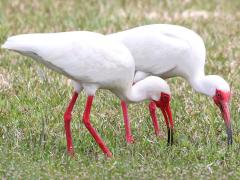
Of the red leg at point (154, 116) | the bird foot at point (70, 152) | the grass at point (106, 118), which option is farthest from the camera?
the red leg at point (154, 116)

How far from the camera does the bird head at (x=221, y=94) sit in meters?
7.00

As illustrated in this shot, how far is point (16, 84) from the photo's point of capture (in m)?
8.38

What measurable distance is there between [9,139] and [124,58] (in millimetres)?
1049

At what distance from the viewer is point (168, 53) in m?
7.39

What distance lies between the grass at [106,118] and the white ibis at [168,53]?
366mm

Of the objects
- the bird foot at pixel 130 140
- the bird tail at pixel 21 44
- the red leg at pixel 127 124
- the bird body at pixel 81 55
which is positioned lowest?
the bird foot at pixel 130 140

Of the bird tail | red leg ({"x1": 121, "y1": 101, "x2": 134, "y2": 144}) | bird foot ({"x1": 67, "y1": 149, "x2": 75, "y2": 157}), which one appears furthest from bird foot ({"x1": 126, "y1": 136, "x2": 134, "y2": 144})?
the bird tail

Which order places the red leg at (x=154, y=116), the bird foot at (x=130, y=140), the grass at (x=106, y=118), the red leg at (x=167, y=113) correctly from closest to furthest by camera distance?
1. the grass at (x=106, y=118)
2. the red leg at (x=167, y=113)
3. the bird foot at (x=130, y=140)
4. the red leg at (x=154, y=116)

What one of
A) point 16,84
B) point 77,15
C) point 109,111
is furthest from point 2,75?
point 77,15

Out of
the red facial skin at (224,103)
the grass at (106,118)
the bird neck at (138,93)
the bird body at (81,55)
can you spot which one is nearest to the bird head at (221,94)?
the red facial skin at (224,103)

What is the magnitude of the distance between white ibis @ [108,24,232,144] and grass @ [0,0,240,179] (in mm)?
366

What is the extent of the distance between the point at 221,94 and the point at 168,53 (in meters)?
0.59

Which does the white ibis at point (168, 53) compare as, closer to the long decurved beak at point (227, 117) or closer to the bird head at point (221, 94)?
the bird head at point (221, 94)

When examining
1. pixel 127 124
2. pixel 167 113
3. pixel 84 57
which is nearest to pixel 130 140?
pixel 127 124
